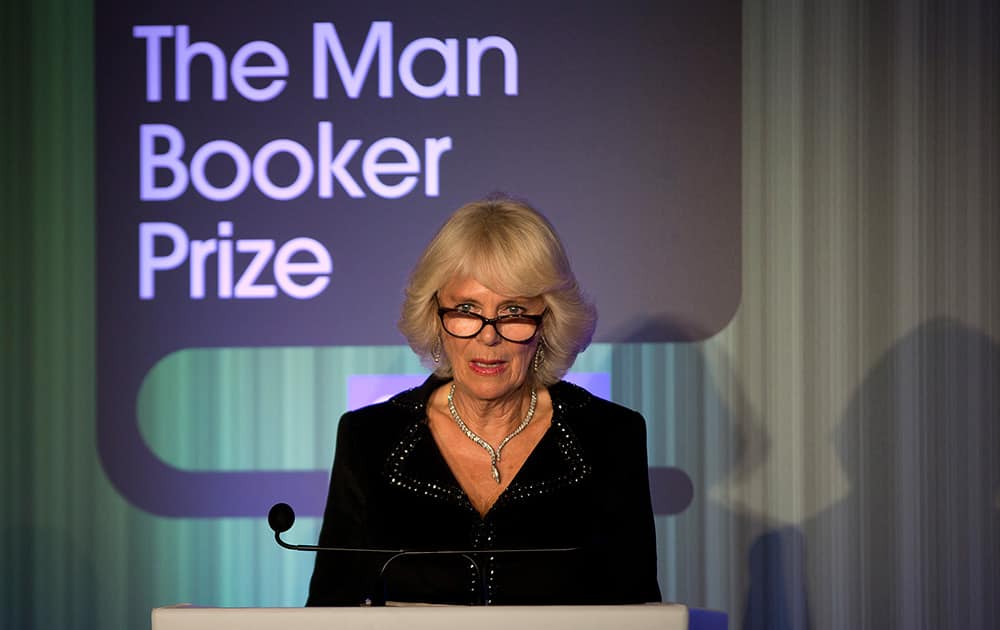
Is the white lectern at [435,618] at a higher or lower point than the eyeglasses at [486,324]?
lower

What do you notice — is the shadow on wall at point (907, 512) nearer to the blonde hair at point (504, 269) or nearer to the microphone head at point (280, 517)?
the blonde hair at point (504, 269)

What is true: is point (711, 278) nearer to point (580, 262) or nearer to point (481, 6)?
point (580, 262)

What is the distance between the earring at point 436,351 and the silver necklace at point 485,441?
0.23 ft

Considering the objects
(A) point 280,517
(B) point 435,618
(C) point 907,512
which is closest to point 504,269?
(A) point 280,517

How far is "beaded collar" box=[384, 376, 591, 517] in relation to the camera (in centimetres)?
221

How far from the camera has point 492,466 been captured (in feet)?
7.63

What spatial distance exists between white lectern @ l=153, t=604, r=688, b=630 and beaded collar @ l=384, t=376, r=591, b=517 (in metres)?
0.90

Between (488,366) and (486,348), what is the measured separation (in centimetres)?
5

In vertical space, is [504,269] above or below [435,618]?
above

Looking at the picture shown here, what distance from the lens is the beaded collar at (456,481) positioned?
2211mm

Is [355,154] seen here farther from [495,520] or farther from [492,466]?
[495,520]

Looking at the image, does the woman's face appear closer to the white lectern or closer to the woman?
the woman

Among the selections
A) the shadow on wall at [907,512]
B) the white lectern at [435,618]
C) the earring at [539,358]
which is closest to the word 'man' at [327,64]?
the earring at [539,358]

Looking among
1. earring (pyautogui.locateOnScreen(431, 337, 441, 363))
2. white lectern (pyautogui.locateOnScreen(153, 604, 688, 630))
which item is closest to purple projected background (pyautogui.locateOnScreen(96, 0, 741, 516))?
earring (pyautogui.locateOnScreen(431, 337, 441, 363))
